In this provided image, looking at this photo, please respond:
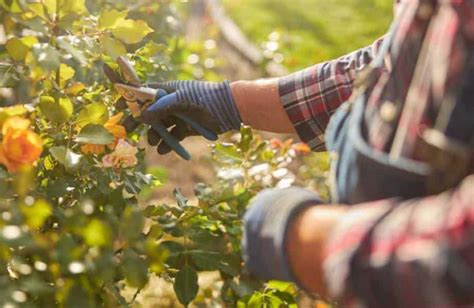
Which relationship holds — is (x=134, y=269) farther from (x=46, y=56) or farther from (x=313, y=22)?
(x=313, y=22)

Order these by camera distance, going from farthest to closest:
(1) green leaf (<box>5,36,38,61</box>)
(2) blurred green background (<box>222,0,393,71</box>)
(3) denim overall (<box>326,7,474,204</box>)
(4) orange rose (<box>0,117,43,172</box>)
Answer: (2) blurred green background (<box>222,0,393,71</box>)
(1) green leaf (<box>5,36,38,61</box>)
(4) orange rose (<box>0,117,43,172</box>)
(3) denim overall (<box>326,7,474,204</box>)

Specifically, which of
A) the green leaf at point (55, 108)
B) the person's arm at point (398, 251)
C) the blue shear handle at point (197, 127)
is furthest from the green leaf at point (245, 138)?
the person's arm at point (398, 251)

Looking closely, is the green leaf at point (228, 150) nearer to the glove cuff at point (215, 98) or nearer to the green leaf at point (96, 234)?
the glove cuff at point (215, 98)

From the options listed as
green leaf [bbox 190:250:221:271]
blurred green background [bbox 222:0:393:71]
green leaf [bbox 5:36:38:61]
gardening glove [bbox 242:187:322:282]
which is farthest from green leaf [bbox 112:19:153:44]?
blurred green background [bbox 222:0:393:71]

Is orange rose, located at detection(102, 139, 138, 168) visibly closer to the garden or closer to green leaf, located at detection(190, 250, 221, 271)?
the garden

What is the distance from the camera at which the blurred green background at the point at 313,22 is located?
6684 mm

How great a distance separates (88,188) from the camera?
210cm

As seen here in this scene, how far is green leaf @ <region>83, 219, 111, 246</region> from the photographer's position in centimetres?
157

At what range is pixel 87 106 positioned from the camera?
199cm

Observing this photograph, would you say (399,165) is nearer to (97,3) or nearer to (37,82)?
(37,82)

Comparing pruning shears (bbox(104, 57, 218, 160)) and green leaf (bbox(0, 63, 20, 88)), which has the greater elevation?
green leaf (bbox(0, 63, 20, 88))

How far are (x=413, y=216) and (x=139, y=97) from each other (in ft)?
3.30

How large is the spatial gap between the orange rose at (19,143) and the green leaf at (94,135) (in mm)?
270

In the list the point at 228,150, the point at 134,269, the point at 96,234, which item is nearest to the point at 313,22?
the point at 228,150
